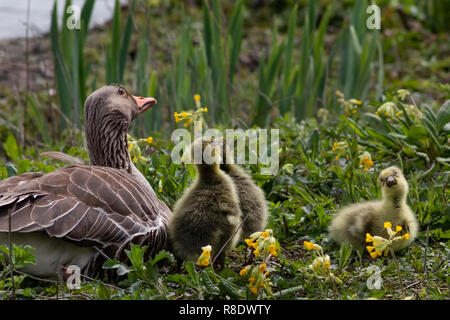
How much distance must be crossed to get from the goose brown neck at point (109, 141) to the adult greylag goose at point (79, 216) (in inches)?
12.1

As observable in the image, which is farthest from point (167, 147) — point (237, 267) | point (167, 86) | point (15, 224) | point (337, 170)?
point (15, 224)

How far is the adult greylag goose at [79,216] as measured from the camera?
4.26 metres

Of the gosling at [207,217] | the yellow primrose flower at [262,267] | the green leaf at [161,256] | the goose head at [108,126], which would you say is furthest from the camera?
the goose head at [108,126]

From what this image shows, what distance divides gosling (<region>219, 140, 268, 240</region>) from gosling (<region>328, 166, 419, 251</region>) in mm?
483

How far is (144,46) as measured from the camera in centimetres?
770

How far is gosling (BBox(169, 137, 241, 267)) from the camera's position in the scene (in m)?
4.55

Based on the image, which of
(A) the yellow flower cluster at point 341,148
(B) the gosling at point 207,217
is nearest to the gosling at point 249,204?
(B) the gosling at point 207,217

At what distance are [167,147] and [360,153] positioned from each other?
67.0 inches

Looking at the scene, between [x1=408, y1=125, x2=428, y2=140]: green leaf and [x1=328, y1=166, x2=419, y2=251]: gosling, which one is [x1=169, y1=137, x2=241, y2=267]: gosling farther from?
[x1=408, y1=125, x2=428, y2=140]: green leaf

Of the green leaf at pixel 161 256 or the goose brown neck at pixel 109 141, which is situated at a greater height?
the goose brown neck at pixel 109 141

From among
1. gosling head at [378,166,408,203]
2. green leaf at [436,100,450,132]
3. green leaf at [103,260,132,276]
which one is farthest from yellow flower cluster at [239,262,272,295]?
green leaf at [436,100,450,132]
